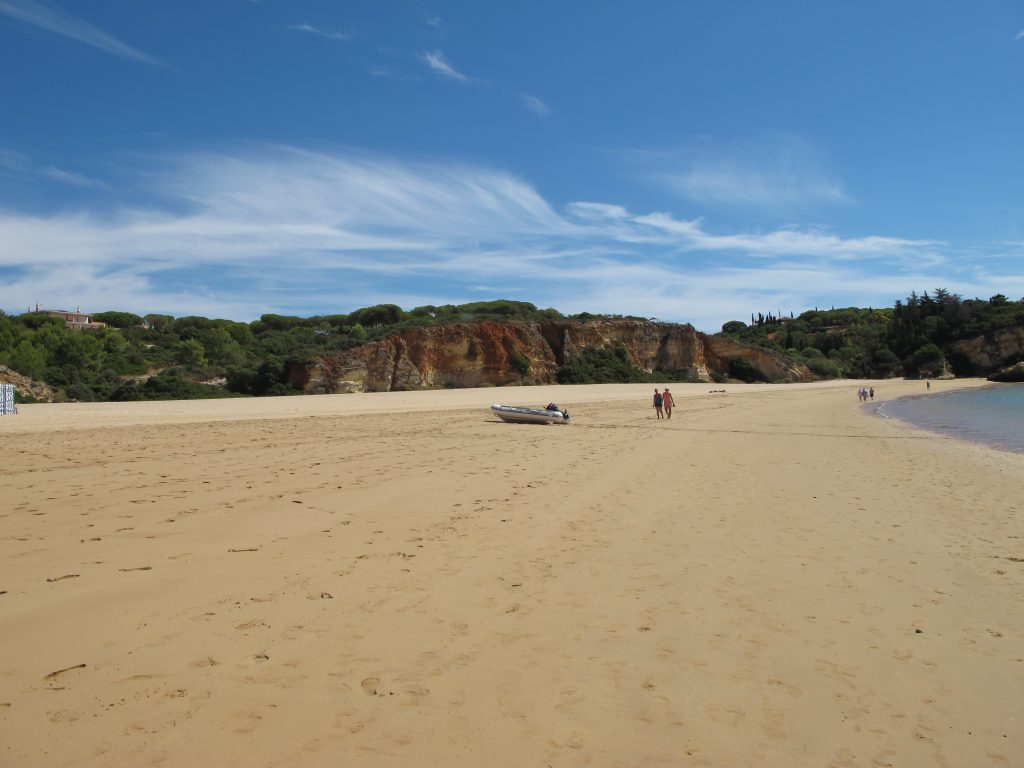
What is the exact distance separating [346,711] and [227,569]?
8.05ft

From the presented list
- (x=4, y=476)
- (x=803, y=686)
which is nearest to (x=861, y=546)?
(x=803, y=686)

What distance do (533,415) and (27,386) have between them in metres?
27.1

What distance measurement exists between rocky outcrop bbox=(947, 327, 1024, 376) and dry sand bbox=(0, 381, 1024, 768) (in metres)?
77.2

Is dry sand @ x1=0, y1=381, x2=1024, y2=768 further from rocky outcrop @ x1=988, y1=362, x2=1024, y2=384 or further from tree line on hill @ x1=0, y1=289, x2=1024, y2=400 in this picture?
rocky outcrop @ x1=988, y1=362, x2=1024, y2=384

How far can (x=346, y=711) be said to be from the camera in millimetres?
3096

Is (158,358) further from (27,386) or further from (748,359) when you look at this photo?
(748,359)

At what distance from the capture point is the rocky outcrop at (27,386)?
98.5 feet

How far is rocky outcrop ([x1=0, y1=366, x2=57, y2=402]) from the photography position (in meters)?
30.0

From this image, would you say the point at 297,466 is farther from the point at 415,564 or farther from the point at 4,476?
the point at 415,564

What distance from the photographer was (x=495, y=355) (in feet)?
158

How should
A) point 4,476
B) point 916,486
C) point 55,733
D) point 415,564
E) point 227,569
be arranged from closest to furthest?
point 55,733 < point 227,569 < point 415,564 < point 4,476 < point 916,486

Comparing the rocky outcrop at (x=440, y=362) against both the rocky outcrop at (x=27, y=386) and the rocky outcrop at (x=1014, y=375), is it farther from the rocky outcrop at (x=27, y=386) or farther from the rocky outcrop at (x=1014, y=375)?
the rocky outcrop at (x=1014, y=375)

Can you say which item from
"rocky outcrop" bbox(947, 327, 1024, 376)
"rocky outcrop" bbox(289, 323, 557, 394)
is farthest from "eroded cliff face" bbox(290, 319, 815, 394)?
"rocky outcrop" bbox(947, 327, 1024, 376)

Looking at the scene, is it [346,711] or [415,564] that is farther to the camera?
[415,564]
